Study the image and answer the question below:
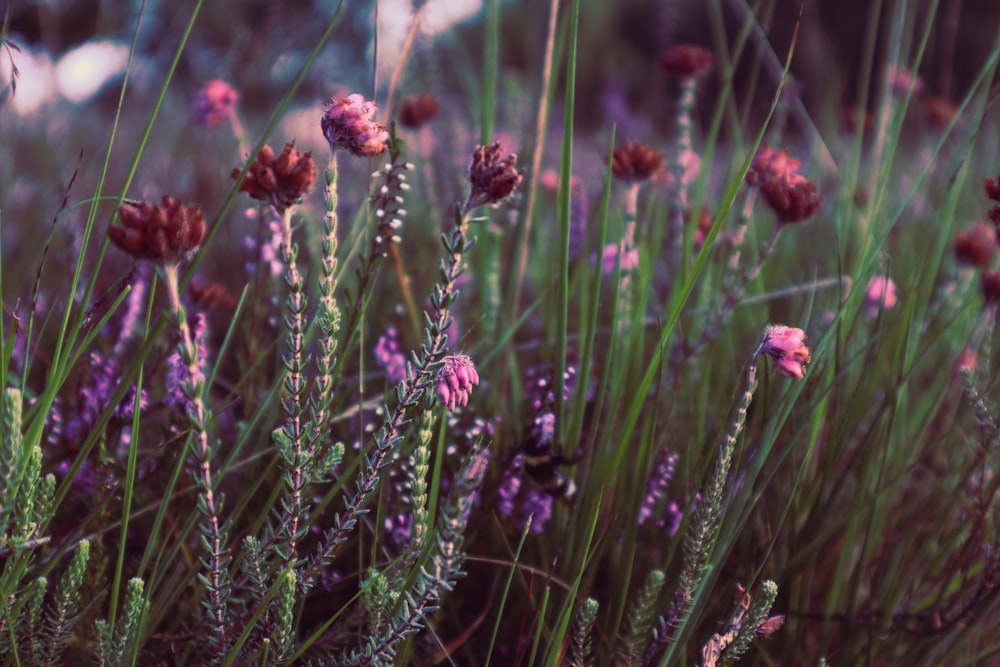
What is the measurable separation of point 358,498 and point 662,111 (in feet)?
8.84

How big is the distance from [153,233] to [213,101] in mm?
843

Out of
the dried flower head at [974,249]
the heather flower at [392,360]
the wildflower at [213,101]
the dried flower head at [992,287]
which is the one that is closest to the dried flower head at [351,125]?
the heather flower at [392,360]

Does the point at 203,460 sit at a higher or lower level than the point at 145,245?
lower

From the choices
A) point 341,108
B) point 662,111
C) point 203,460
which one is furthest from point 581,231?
point 662,111

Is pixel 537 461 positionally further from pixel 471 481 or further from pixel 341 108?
pixel 341 108

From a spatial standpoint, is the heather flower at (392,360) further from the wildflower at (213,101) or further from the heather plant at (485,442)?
the wildflower at (213,101)

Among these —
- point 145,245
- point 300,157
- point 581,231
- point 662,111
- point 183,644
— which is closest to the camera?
point 145,245

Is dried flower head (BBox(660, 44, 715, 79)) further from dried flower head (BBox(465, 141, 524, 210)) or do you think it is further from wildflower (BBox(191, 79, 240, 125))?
dried flower head (BBox(465, 141, 524, 210))

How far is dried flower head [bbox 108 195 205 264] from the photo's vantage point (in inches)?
19.6

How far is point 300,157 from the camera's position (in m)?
0.61

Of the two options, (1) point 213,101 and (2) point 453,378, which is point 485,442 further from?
→ (1) point 213,101

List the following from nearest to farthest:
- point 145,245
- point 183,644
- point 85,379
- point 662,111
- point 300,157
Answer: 1. point 145,245
2. point 300,157
3. point 183,644
4. point 85,379
5. point 662,111

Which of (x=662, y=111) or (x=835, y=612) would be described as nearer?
(x=835, y=612)

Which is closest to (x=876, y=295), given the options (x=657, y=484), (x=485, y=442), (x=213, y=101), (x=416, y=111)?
(x=657, y=484)
